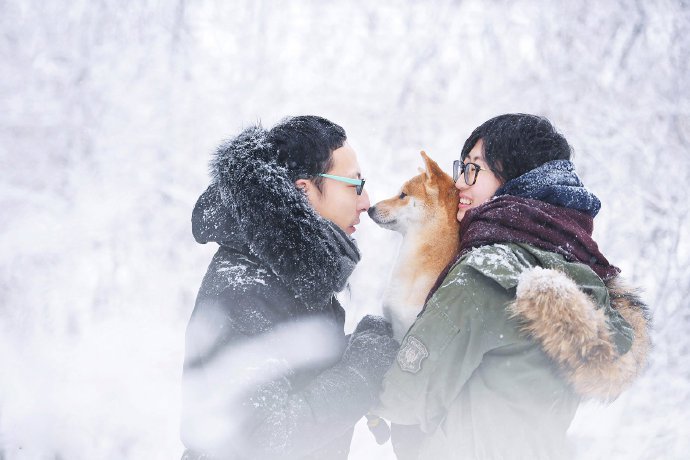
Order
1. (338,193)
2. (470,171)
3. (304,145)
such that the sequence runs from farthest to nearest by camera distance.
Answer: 1. (470,171)
2. (338,193)
3. (304,145)

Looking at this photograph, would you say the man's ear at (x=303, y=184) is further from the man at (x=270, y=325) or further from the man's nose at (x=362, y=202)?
the man's nose at (x=362, y=202)

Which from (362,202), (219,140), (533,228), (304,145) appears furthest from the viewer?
(219,140)

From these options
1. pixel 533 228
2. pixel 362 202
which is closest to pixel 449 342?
pixel 533 228

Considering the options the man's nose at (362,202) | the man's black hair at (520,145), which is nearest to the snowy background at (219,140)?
the man's nose at (362,202)

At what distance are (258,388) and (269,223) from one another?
20.2 inches

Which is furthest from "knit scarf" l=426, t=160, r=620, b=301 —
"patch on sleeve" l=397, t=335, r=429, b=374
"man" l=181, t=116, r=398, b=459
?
"man" l=181, t=116, r=398, b=459

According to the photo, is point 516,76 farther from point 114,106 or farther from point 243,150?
point 243,150

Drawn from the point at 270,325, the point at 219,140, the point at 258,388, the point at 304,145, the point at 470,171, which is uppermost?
the point at 219,140

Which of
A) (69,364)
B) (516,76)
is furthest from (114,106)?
(516,76)

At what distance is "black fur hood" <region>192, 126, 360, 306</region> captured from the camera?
1687mm

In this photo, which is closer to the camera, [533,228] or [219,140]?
[533,228]

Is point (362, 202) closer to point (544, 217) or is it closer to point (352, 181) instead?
point (352, 181)

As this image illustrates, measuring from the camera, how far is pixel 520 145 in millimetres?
2080

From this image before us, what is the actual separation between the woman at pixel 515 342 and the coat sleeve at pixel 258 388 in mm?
217
